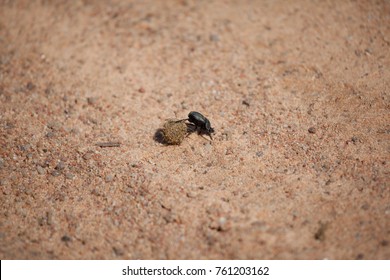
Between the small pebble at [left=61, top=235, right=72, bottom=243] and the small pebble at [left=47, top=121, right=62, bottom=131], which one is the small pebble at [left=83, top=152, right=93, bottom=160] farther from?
the small pebble at [left=61, top=235, right=72, bottom=243]

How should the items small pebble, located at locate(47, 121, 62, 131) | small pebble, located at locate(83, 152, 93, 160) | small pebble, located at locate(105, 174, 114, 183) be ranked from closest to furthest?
small pebble, located at locate(105, 174, 114, 183) → small pebble, located at locate(83, 152, 93, 160) → small pebble, located at locate(47, 121, 62, 131)

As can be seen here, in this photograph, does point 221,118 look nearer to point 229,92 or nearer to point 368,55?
point 229,92

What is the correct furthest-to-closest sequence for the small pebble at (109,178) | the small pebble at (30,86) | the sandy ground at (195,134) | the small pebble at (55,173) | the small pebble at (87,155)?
the small pebble at (30,86)
the small pebble at (87,155)
the small pebble at (55,173)
the small pebble at (109,178)
the sandy ground at (195,134)

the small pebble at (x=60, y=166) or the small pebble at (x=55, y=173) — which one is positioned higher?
the small pebble at (x=60, y=166)

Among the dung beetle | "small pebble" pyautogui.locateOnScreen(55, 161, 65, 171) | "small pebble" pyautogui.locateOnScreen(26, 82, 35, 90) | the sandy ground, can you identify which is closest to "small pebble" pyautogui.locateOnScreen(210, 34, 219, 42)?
the sandy ground

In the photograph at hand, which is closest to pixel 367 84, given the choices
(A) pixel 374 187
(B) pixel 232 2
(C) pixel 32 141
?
(A) pixel 374 187

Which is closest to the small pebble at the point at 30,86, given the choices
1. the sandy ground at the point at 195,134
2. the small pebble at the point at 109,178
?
the sandy ground at the point at 195,134

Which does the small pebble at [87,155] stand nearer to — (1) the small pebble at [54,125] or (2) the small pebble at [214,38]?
(1) the small pebble at [54,125]
